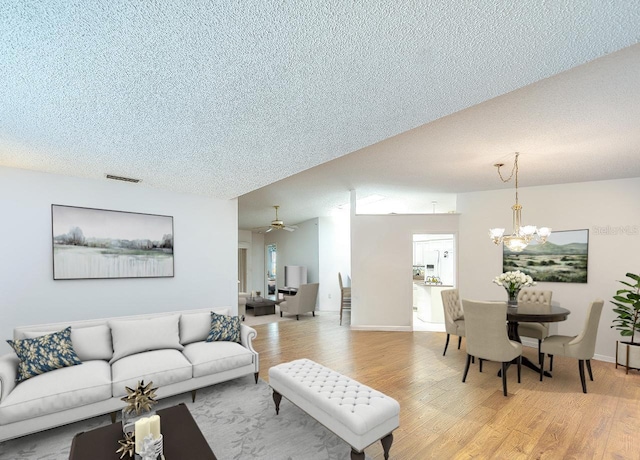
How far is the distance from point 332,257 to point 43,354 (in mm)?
7076

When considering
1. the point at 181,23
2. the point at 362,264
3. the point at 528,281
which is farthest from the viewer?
the point at 362,264

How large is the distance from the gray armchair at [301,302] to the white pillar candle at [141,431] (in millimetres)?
5881

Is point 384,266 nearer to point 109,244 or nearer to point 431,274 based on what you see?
point 431,274

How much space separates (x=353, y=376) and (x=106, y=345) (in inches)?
115

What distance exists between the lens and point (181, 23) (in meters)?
1.28

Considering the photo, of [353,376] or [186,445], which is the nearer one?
[186,445]

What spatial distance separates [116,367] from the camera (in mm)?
2973

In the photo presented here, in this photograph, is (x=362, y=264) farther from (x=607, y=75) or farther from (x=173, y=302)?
(x=607, y=75)

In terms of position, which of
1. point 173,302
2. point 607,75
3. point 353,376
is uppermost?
point 607,75

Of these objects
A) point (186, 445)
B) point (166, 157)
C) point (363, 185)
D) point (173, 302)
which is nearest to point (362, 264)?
point (363, 185)

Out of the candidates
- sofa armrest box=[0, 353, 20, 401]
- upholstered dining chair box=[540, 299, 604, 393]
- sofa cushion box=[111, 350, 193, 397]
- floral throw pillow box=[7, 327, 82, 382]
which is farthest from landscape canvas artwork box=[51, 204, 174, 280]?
upholstered dining chair box=[540, 299, 604, 393]

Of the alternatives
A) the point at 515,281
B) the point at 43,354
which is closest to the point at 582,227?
the point at 515,281

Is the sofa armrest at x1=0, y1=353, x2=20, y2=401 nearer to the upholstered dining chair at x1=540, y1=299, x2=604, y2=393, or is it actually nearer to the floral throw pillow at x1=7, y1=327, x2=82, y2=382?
the floral throw pillow at x1=7, y1=327, x2=82, y2=382

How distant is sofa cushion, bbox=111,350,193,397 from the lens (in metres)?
2.81
